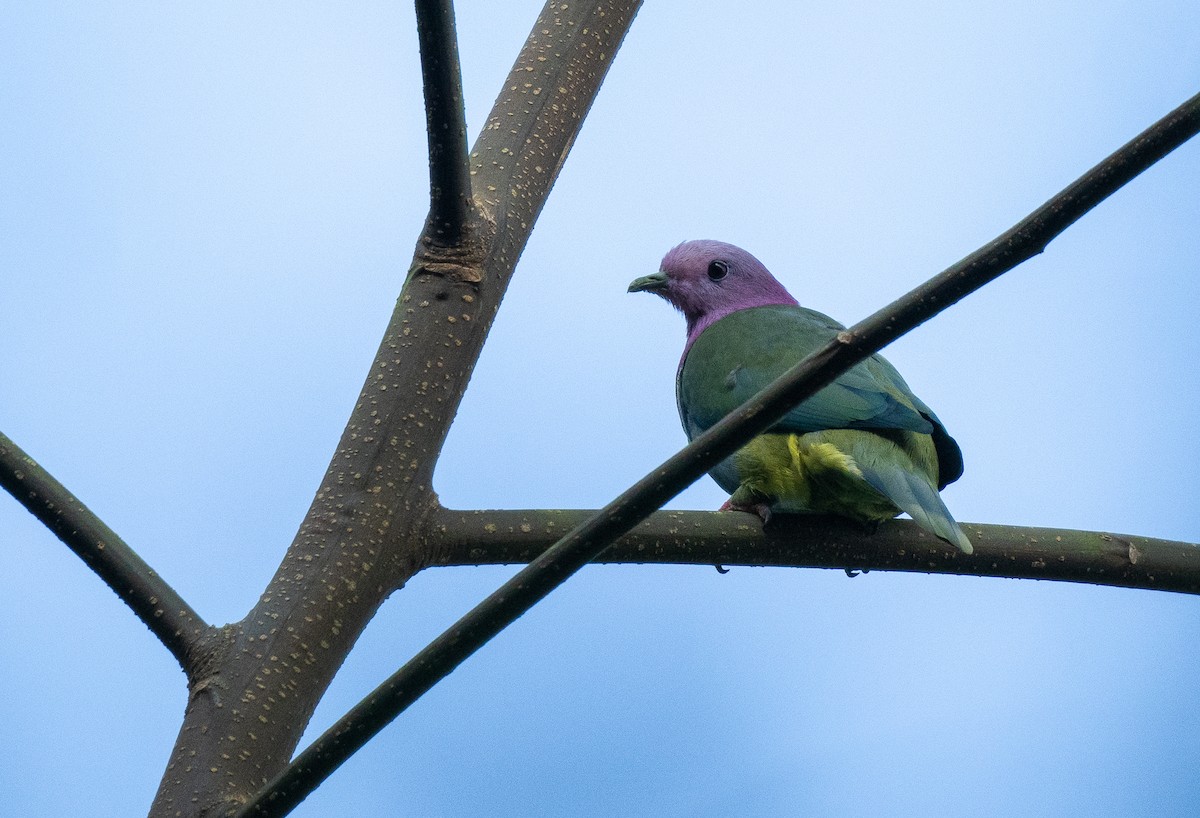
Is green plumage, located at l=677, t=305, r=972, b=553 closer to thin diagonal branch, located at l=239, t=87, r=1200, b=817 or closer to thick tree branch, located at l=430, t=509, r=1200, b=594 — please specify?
thick tree branch, located at l=430, t=509, r=1200, b=594

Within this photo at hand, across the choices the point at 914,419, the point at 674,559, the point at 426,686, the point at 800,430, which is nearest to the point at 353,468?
the point at 674,559

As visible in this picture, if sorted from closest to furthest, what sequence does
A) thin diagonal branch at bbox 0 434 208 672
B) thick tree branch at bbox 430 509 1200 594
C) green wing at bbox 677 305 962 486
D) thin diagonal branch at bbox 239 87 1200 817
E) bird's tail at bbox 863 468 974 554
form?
thin diagonal branch at bbox 239 87 1200 817 → thin diagonal branch at bbox 0 434 208 672 → thick tree branch at bbox 430 509 1200 594 → bird's tail at bbox 863 468 974 554 → green wing at bbox 677 305 962 486

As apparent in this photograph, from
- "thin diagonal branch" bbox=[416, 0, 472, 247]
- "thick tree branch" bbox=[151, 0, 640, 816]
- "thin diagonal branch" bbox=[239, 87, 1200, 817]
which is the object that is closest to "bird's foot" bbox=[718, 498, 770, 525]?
"thick tree branch" bbox=[151, 0, 640, 816]

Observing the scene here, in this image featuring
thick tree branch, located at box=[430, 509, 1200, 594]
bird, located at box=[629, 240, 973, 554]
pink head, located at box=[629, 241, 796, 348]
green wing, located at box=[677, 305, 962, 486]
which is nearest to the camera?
thick tree branch, located at box=[430, 509, 1200, 594]

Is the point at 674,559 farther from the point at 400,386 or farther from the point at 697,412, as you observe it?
the point at 697,412

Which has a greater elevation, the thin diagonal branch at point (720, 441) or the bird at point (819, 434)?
the bird at point (819, 434)

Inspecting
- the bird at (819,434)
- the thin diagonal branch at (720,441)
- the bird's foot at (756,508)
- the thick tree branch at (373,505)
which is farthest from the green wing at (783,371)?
the thin diagonal branch at (720,441)

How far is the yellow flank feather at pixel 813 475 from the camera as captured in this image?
2094 mm

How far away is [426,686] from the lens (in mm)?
1194

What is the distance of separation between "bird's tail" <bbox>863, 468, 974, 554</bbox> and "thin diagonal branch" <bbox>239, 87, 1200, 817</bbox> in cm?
77

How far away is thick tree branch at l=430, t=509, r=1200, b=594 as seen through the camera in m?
1.71

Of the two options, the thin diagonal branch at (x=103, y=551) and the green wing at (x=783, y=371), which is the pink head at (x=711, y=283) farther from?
the thin diagonal branch at (x=103, y=551)

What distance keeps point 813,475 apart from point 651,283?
1.19 metres

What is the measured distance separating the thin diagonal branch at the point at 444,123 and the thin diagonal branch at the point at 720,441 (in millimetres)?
696
